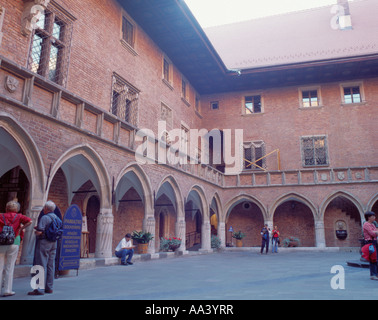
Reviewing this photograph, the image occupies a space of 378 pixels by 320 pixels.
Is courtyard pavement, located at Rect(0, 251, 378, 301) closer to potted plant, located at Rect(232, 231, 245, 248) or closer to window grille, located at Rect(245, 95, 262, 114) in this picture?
potted plant, located at Rect(232, 231, 245, 248)

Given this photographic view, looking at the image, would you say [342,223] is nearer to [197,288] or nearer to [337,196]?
[337,196]

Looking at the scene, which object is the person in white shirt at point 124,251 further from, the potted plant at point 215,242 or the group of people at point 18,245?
the potted plant at point 215,242

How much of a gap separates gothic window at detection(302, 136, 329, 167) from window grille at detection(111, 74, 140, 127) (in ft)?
42.4

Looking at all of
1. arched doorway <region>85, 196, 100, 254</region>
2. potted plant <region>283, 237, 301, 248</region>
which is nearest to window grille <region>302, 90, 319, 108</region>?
potted plant <region>283, 237, 301, 248</region>

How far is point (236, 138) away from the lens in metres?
25.7

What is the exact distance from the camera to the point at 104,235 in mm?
11484

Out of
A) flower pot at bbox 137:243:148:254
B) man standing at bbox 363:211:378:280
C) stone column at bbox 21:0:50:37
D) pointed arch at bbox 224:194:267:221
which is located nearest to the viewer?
man standing at bbox 363:211:378:280

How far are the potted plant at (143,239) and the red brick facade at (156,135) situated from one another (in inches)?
15.9

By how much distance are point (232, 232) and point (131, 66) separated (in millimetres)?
13439

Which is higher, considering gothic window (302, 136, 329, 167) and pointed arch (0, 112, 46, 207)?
gothic window (302, 136, 329, 167)

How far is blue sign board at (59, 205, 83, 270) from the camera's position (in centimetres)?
810

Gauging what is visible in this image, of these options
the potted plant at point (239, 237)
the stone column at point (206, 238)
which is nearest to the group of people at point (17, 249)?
the stone column at point (206, 238)
